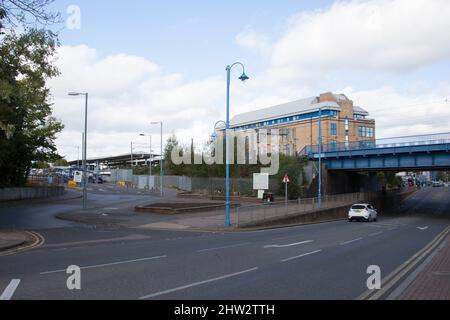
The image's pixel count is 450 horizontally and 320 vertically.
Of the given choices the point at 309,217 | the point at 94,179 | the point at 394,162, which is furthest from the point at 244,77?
the point at 94,179

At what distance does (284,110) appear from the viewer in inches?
5167

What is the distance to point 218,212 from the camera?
126 ft

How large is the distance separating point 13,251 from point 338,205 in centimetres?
3576

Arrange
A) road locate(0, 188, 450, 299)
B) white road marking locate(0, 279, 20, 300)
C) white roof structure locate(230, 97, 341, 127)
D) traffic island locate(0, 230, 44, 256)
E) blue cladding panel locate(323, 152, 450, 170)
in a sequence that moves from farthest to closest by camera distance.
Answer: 1. white roof structure locate(230, 97, 341, 127)
2. blue cladding panel locate(323, 152, 450, 170)
3. traffic island locate(0, 230, 44, 256)
4. road locate(0, 188, 450, 299)
5. white road marking locate(0, 279, 20, 300)

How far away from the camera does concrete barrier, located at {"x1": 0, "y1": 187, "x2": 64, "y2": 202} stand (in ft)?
152

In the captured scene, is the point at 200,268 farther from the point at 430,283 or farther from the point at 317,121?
the point at 317,121

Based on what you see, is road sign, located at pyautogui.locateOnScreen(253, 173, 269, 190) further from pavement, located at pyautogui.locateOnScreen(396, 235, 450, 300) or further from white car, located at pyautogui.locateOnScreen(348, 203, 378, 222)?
pavement, located at pyautogui.locateOnScreen(396, 235, 450, 300)

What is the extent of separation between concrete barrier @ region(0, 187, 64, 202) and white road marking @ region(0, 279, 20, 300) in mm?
38612

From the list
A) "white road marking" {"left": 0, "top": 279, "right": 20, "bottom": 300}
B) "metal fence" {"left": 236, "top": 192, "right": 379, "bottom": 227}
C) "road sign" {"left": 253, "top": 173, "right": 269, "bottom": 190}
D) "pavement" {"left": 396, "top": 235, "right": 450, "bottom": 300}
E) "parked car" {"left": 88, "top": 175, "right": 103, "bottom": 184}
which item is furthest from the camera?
"parked car" {"left": 88, "top": 175, "right": 103, "bottom": 184}

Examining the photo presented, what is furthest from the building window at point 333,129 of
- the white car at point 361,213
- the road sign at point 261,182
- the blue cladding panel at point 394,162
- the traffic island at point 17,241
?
the traffic island at point 17,241

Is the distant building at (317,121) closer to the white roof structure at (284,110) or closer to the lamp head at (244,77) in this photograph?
the white roof structure at (284,110)

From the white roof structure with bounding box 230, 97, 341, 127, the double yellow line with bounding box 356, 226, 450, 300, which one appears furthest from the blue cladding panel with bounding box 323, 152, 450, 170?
the white roof structure with bounding box 230, 97, 341, 127

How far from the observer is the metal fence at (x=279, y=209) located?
32.6m
